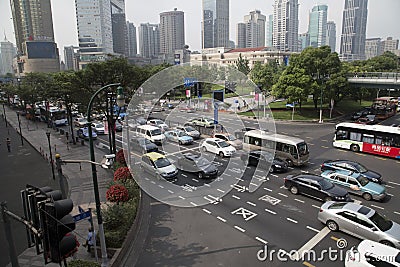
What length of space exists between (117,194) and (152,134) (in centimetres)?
1574

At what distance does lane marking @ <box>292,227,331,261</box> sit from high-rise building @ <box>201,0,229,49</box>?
504ft

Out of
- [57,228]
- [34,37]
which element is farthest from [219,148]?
[34,37]

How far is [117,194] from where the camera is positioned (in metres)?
14.2

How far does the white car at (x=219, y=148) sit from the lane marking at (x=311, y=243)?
11.7 meters

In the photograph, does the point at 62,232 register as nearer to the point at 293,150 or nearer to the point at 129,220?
the point at 129,220

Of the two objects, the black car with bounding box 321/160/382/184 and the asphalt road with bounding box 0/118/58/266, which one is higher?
the black car with bounding box 321/160/382/184

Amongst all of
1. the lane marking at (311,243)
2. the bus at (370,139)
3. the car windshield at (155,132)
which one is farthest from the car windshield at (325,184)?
the car windshield at (155,132)

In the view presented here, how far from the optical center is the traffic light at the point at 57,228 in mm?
4594

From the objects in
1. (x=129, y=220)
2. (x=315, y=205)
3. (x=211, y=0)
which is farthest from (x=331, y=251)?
(x=211, y=0)

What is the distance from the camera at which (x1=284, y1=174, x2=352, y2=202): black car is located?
14.8 meters

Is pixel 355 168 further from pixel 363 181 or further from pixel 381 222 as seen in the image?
pixel 381 222

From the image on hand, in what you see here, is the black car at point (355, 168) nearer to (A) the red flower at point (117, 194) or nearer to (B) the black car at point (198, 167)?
(B) the black car at point (198, 167)

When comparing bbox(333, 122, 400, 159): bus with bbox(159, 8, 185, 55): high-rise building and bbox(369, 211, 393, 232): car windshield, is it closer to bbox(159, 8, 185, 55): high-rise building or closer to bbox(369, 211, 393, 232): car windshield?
bbox(369, 211, 393, 232): car windshield

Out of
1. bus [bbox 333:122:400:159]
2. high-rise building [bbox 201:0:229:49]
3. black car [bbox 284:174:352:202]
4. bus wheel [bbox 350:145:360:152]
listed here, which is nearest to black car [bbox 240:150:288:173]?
black car [bbox 284:174:352:202]
